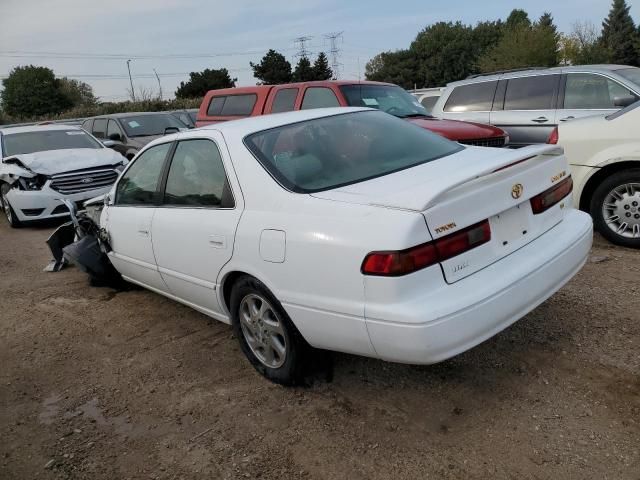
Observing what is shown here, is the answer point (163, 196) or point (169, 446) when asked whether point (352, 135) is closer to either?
point (163, 196)

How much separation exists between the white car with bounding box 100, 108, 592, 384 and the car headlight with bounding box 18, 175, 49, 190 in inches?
208

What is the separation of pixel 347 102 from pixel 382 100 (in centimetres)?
69

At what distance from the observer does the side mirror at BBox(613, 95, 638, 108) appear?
663 cm

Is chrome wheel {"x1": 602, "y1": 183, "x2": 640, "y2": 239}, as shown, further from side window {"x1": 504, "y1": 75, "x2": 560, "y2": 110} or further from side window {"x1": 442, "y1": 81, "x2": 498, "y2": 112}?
side window {"x1": 442, "y1": 81, "x2": 498, "y2": 112}

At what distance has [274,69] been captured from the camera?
67.1 meters

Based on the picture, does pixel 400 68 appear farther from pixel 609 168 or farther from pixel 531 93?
pixel 609 168

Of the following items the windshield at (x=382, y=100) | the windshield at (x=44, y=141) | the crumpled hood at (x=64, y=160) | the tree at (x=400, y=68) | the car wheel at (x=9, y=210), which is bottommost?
the car wheel at (x=9, y=210)

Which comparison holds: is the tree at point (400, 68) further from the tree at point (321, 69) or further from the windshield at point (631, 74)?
the windshield at point (631, 74)

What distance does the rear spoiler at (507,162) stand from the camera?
2504 millimetres

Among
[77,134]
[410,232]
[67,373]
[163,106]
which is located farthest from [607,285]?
[163,106]

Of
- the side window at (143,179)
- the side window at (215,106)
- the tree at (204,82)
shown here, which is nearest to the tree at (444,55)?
the tree at (204,82)

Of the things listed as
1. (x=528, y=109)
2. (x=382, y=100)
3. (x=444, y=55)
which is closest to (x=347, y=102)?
(x=382, y=100)

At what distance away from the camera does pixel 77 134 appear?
10.0m

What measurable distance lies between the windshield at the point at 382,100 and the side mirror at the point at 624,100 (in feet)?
8.73
